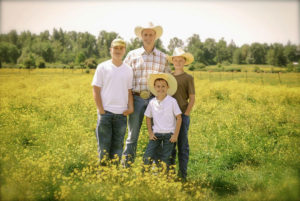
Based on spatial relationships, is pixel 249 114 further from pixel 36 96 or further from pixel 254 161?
pixel 36 96

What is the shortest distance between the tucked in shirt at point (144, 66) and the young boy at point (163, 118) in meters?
0.26

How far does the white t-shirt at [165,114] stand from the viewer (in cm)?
380

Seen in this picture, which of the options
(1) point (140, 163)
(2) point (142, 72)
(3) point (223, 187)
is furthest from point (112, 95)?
(3) point (223, 187)

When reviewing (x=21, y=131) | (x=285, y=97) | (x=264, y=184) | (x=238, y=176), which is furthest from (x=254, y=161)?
(x=285, y=97)

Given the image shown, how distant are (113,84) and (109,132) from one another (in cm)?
81

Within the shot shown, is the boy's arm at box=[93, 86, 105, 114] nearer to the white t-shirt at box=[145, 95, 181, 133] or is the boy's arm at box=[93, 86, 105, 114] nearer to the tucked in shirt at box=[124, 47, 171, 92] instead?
the tucked in shirt at box=[124, 47, 171, 92]

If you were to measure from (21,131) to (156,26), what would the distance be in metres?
4.21

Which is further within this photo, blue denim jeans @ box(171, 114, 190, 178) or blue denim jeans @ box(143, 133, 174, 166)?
blue denim jeans @ box(171, 114, 190, 178)

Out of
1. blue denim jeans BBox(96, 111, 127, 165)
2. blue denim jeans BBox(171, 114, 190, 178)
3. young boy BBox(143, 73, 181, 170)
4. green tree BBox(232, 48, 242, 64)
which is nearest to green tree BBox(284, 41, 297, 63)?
green tree BBox(232, 48, 242, 64)

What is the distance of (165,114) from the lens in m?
3.80

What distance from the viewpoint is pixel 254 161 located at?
4.91 metres

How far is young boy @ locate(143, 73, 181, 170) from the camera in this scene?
380 centimetres

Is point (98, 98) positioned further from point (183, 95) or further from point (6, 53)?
point (6, 53)

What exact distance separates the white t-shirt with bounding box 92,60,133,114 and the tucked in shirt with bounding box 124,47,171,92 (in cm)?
29
